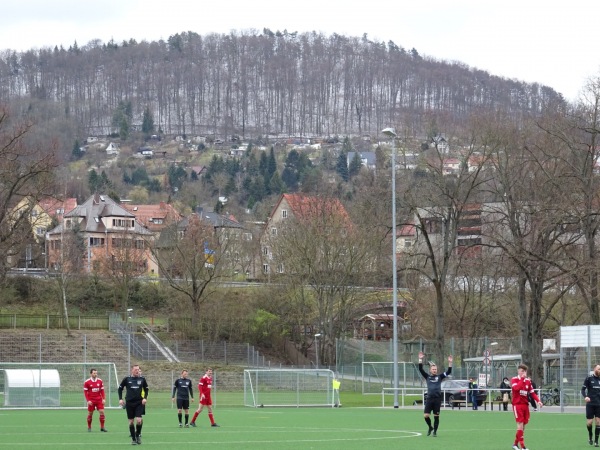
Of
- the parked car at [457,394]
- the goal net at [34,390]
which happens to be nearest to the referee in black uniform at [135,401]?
the goal net at [34,390]

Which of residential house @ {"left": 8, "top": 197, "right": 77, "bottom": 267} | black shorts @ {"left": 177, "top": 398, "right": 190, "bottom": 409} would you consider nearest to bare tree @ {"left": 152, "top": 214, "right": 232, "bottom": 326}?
residential house @ {"left": 8, "top": 197, "right": 77, "bottom": 267}

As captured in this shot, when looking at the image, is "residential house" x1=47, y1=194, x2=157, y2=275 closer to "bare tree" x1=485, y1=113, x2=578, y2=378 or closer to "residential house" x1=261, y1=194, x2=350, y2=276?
"residential house" x1=261, y1=194, x2=350, y2=276

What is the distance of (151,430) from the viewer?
33.3m

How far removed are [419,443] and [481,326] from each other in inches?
2248

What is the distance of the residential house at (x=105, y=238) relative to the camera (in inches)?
3898

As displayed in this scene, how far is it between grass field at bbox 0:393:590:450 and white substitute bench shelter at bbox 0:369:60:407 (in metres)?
8.31

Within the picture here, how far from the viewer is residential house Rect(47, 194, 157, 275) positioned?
325ft

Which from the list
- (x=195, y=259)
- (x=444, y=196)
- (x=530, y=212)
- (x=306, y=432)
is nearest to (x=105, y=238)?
(x=195, y=259)

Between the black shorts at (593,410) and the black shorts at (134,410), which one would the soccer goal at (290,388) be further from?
the black shorts at (593,410)

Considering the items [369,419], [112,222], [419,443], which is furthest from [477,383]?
[112,222]

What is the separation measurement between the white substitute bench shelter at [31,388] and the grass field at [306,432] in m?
8.31

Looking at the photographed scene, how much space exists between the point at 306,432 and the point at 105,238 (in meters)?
105

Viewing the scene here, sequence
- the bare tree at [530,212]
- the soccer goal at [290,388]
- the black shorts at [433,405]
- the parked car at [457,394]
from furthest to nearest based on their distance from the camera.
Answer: the soccer goal at [290,388], the bare tree at [530,212], the parked car at [457,394], the black shorts at [433,405]

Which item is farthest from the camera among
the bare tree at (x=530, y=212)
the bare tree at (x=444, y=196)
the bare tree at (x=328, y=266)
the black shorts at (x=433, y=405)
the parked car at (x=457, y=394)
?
the bare tree at (x=328, y=266)
